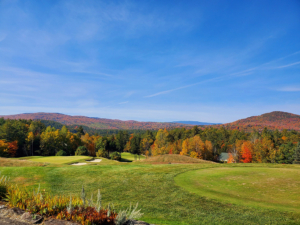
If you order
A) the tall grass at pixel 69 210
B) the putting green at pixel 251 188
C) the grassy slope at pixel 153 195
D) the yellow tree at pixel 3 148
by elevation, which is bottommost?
the yellow tree at pixel 3 148

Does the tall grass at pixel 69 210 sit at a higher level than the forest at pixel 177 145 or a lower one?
higher

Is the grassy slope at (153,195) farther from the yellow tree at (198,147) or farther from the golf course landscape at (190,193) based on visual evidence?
the yellow tree at (198,147)

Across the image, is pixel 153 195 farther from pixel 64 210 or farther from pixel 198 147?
pixel 198 147

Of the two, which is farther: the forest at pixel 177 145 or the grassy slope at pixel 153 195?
the forest at pixel 177 145

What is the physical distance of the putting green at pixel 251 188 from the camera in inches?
297

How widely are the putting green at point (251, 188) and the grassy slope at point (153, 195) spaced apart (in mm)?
579

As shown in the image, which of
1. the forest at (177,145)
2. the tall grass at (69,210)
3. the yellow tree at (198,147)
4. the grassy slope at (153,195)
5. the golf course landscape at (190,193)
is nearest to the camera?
the tall grass at (69,210)

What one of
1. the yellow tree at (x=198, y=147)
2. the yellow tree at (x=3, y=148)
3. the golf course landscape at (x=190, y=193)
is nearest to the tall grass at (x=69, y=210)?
the golf course landscape at (x=190, y=193)

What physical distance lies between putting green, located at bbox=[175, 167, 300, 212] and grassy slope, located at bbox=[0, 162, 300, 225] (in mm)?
579

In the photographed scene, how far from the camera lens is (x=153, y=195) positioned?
9.75 m

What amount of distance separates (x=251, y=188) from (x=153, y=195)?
541 centimetres

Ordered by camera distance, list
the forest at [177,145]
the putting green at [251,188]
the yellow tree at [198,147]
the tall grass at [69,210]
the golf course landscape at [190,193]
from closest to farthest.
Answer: the tall grass at [69,210] → the golf course landscape at [190,193] → the putting green at [251,188] → the forest at [177,145] → the yellow tree at [198,147]

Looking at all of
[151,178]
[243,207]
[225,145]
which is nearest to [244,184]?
[243,207]

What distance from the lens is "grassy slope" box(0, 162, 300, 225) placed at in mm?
6500
